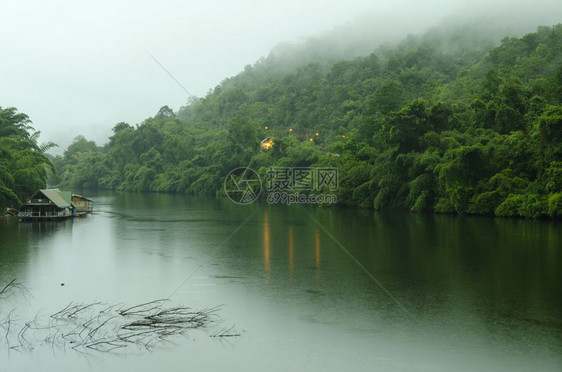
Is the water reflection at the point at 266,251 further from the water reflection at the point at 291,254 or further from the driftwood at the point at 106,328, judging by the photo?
the driftwood at the point at 106,328

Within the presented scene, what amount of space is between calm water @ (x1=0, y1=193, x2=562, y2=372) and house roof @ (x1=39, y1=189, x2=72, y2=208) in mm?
5209

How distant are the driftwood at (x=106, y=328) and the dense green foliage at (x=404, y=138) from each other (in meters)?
26.7

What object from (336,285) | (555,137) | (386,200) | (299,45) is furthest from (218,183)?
(299,45)

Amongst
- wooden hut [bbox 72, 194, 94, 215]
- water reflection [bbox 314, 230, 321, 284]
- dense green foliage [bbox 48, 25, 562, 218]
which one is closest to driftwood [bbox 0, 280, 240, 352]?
water reflection [bbox 314, 230, 321, 284]

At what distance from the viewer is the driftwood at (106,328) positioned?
36.4ft

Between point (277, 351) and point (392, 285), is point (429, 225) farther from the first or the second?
point (277, 351)

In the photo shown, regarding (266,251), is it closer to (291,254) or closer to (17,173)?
(291,254)

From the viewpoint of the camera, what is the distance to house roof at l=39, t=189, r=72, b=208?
36.4 m

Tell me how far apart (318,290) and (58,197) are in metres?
28.1

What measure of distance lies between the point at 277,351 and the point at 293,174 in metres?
48.5

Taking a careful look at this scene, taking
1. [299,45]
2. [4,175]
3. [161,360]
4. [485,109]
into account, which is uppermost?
[299,45]

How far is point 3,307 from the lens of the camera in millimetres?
13773

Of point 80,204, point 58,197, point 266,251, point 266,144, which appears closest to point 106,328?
point 266,251

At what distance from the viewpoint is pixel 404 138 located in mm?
42438
